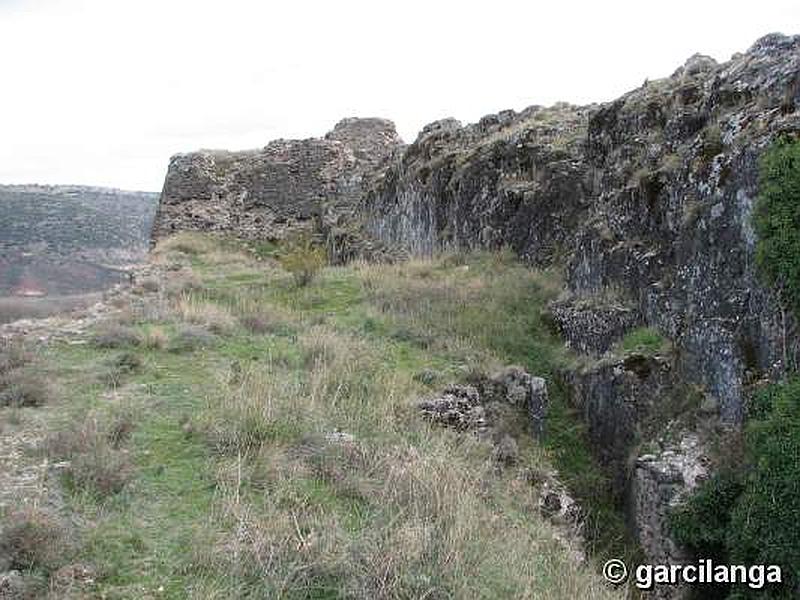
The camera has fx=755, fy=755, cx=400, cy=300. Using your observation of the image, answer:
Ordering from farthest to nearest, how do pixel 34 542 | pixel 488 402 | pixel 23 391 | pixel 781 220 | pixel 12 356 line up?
pixel 488 402 < pixel 12 356 < pixel 23 391 < pixel 781 220 < pixel 34 542

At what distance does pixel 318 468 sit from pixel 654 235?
5064 mm

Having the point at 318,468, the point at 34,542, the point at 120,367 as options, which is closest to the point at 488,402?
the point at 318,468

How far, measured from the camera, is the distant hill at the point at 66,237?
30.2 meters

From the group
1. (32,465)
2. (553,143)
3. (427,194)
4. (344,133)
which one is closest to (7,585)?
(32,465)

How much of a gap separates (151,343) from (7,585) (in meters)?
5.14

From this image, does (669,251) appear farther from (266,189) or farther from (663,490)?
(266,189)

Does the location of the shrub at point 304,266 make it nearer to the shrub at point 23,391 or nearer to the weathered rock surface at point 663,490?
the shrub at point 23,391

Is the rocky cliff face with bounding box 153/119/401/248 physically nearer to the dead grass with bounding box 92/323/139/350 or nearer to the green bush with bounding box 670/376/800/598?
the dead grass with bounding box 92/323/139/350

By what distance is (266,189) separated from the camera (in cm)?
2602

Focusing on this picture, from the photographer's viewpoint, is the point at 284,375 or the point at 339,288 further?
the point at 339,288

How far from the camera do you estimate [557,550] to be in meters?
5.11

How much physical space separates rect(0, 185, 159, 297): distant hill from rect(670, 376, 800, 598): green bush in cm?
2006

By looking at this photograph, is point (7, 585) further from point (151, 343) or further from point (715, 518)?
point (151, 343)

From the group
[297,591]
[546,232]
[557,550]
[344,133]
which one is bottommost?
[557,550]
